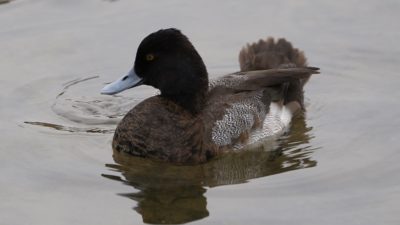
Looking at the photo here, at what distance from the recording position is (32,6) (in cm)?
1439

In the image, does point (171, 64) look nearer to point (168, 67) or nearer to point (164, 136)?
point (168, 67)

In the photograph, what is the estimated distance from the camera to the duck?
1003cm

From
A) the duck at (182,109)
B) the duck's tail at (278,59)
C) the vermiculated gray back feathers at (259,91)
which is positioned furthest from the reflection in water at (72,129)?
the duck's tail at (278,59)

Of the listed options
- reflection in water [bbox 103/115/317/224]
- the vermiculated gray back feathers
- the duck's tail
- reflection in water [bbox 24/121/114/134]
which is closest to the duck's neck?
the vermiculated gray back feathers

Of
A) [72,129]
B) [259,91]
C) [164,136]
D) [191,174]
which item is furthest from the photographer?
[259,91]

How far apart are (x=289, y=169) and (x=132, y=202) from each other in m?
1.73

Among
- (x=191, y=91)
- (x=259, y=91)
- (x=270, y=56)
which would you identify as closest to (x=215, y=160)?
(x=191, y=91)

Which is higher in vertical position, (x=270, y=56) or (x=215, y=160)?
(x=270, y=56)

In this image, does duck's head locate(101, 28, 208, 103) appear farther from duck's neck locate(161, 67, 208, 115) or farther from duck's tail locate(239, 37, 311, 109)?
duck's tail locate(239, 37, 311, 109)

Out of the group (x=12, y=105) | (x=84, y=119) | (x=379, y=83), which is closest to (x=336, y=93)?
(x=379, y=83)

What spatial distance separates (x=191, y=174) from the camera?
977 cm

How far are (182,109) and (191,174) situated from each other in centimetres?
82

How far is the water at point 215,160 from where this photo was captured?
8961 mm

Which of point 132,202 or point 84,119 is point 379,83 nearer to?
point 84,119
